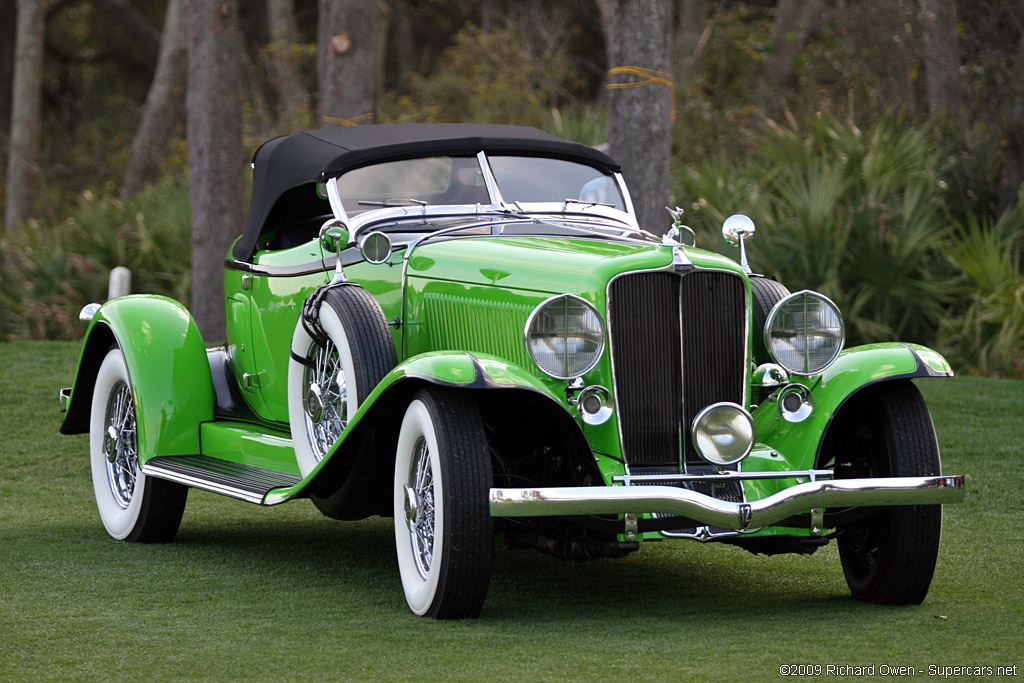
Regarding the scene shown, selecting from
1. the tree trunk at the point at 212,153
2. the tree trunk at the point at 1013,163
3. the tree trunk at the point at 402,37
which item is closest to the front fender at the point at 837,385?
the tree trunk at the point at 1013,163

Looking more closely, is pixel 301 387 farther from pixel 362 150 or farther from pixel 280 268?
pixel 362 150

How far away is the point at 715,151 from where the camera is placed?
1623 centimetres

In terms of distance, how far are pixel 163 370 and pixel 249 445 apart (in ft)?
2.01

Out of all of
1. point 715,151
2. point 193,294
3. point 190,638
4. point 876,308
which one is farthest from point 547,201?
point 715,151

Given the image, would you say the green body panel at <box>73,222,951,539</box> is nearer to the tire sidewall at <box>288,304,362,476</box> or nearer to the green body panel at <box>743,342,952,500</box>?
the green body panel at <box>743,342,952,500</box>

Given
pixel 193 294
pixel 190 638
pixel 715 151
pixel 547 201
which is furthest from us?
pixel 715 151

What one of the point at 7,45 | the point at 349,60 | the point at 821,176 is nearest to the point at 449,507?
the point at 821,176

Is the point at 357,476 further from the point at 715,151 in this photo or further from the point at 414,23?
the point at 414,23

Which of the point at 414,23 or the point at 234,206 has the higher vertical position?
the point at 414,23

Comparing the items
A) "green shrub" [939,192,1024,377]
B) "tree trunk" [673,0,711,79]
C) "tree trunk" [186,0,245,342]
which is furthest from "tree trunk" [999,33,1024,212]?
"tree trunk" [673,0,711,79]

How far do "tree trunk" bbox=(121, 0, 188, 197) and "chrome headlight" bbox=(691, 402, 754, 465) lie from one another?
20357 mm

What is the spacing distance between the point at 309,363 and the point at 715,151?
11.4 metres

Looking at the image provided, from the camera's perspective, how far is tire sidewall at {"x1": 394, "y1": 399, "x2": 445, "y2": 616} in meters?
4.43

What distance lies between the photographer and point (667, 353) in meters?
4.71
